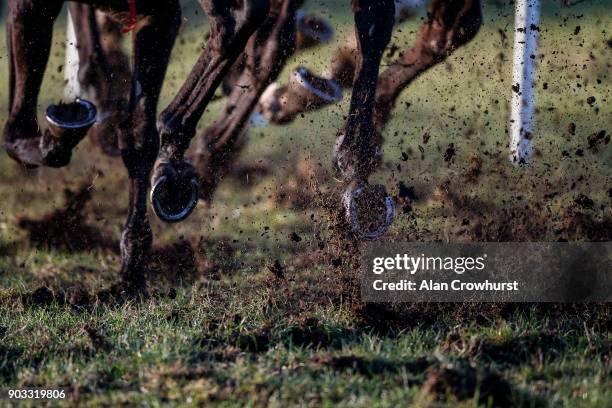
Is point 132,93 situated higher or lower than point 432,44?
lower

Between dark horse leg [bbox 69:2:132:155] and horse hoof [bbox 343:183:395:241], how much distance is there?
2.04m

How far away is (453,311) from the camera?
4617 mm

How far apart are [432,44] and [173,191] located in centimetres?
168

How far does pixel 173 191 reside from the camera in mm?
5270

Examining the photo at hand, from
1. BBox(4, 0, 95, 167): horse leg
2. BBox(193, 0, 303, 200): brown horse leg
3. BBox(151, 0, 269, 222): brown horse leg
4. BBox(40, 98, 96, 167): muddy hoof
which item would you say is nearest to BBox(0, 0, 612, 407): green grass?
BBox(193, 0, 303, 200): brown horse leg

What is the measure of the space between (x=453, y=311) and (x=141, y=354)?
4.67 ft

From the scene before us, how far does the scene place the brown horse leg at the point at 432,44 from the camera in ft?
19.1

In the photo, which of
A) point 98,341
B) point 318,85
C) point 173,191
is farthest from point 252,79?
point 98,341

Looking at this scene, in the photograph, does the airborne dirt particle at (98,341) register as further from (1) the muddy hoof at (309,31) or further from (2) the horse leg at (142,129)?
(1) the muddy hoof at (309,31)

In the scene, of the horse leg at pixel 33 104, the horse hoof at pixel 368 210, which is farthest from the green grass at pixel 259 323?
the horse leg at pixel 33 104

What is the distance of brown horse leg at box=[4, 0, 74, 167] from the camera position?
5117 millimetres

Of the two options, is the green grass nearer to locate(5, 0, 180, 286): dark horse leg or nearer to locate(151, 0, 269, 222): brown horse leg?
locate(5, 0, 180, 286): dark horse leg

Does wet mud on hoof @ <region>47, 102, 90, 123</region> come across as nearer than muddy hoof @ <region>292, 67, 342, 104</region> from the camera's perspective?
Yes

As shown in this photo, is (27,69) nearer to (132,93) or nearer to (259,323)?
(132,93)
